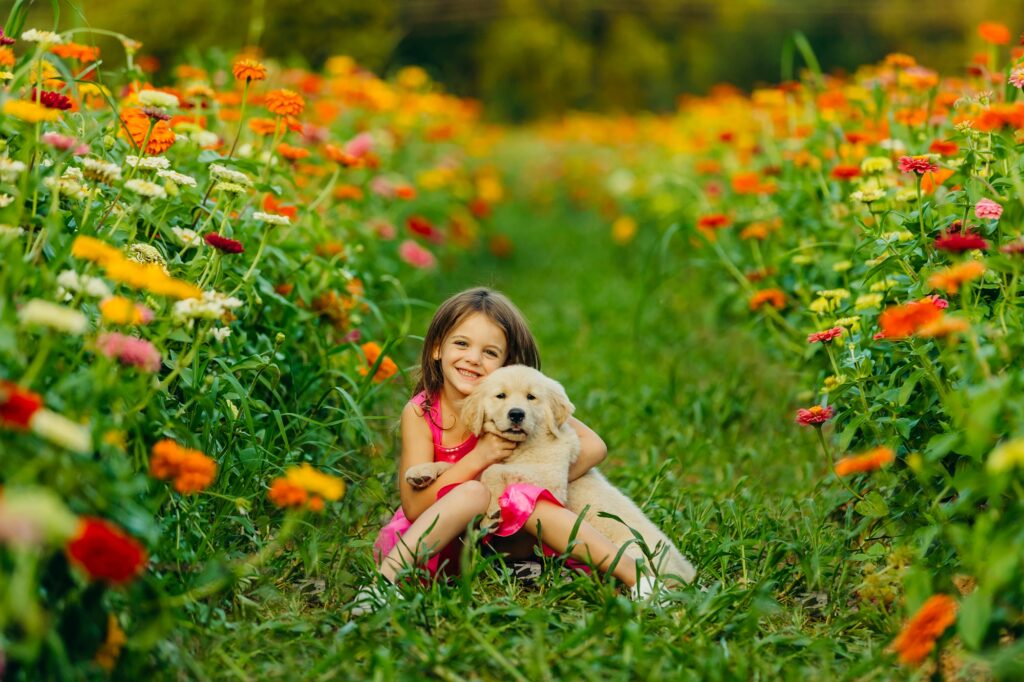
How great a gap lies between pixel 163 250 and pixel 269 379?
0.57 meters

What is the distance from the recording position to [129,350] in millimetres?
1956

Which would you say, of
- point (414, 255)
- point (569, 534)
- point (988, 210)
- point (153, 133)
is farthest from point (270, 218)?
point (414, 255)

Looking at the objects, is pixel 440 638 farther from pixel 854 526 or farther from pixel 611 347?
pixel 611 347

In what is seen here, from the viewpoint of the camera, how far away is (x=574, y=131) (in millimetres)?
12789

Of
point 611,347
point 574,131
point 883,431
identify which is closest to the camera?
point 883,431

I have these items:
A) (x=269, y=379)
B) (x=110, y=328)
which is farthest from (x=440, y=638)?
(x=269, y=379)

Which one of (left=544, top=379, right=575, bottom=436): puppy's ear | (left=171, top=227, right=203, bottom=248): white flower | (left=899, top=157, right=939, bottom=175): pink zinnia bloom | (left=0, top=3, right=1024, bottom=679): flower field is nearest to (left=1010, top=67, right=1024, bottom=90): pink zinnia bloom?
(left=0, top=3, right=1024, bottom=679): flower field

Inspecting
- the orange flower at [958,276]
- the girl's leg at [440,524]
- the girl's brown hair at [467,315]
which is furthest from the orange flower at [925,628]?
the girl's brown hair at [467,315]

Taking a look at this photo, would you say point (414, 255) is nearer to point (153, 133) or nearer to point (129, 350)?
point (153, 133)

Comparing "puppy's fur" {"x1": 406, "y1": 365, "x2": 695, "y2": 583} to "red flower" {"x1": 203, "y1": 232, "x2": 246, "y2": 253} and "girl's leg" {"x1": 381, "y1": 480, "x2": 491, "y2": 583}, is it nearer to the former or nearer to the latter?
"girl's leg" {"x1": 381, "y1": 480, "x2": 491, "y2": 583}

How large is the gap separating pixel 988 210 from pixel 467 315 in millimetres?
1484

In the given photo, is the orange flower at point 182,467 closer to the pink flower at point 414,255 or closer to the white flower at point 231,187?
the white flower at point 231,187

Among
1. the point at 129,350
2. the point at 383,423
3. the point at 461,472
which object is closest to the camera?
the point at 129,350

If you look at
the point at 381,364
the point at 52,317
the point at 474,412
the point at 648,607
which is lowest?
the point at 648,607
